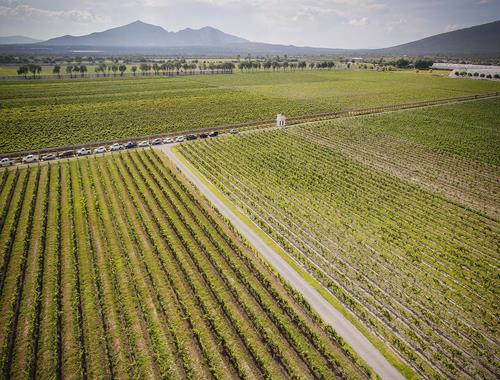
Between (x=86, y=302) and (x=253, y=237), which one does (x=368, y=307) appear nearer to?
(x=253, y=237)

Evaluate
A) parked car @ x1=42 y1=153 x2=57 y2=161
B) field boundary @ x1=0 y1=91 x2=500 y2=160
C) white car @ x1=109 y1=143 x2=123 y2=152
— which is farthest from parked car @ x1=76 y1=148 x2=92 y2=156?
white car @ x1=109 y1=143 x2=123 y2=152

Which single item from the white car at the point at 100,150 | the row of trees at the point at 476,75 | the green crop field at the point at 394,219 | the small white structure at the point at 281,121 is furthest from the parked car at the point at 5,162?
the row of trees at the point at 476,75

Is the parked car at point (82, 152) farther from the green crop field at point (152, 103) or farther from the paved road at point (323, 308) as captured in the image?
the paved road at point (323, 308)

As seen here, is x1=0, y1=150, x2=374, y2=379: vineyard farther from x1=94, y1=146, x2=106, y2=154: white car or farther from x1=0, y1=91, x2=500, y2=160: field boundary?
x1=0, y1=91, x2=500, y2=160: field boundary

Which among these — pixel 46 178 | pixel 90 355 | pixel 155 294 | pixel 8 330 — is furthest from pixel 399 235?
pixel 46 178

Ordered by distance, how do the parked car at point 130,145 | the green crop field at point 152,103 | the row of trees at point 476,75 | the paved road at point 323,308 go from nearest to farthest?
the paved road at point 323,308 → the parked car at point 130,145 → the green crop field at point 152,103 → the row of trees at point 476,75

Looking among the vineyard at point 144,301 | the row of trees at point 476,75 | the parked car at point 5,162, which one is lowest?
the vineyard at point 144,301

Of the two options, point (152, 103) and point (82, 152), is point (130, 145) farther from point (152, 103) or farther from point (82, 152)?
point (152, 103)
